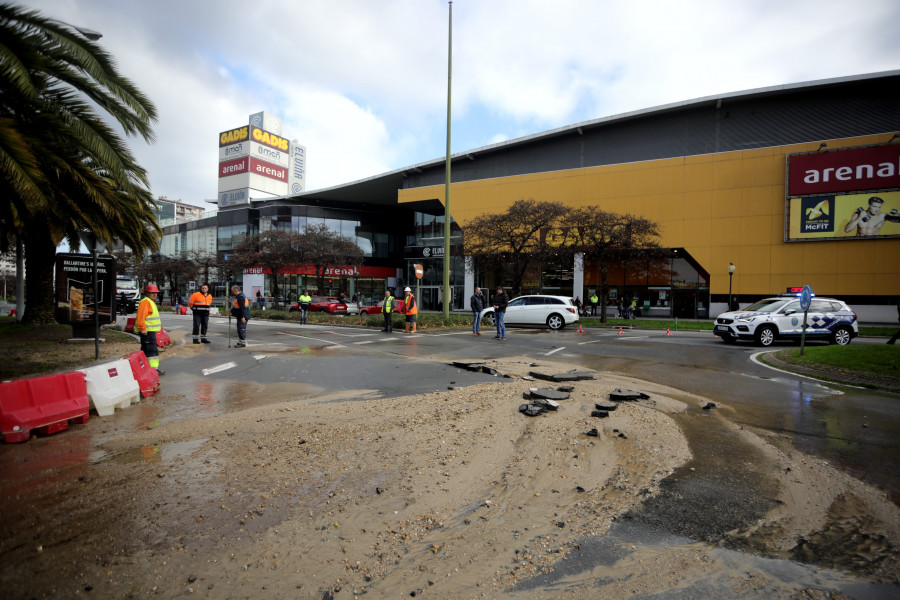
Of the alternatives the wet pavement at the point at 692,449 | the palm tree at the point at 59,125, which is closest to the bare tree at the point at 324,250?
the palm tree at the point at 59,125

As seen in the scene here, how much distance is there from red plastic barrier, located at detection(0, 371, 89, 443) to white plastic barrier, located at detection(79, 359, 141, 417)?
0.18 metres

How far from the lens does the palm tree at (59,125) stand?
6.97 m

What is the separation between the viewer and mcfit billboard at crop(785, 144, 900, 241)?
1087 inches

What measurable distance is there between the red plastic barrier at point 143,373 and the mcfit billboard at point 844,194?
34.8 meters

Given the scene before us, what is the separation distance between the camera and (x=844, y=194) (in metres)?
28.5

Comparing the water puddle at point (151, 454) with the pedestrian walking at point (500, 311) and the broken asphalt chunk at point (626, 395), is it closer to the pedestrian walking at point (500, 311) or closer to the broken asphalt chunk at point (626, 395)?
the broken asphalt chunk at point (626, 395)

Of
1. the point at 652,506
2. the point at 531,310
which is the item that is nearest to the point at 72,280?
the point at 652,506

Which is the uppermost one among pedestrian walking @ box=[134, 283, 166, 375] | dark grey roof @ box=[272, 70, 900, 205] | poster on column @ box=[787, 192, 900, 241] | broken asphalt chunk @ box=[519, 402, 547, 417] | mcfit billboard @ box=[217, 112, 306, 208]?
mcfit billboard @ box=[217, 112, 306, 208]

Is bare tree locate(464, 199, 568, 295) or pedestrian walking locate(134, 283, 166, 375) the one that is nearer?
pedestrian walking locate(134, 283, 166, 375)

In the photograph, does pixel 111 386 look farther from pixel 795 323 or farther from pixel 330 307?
pixel 330 307

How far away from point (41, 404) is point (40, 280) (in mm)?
13447

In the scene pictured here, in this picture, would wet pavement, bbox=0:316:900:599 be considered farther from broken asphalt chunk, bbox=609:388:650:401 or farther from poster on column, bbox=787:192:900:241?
poster on column, bbox=787:192:900:241

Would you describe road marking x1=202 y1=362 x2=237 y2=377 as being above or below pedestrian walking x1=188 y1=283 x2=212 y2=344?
below

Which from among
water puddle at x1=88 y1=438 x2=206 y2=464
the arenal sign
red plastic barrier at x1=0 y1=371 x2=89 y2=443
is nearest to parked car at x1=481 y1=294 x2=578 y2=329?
red plastic barrier at x1=0 y1=371 x2=89 y2=443
